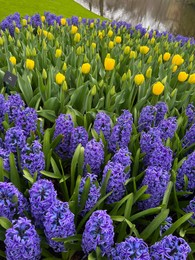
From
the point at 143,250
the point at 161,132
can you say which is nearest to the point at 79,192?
the point at 143,250

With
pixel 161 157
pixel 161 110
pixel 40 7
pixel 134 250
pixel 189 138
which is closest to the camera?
pixel 134 250

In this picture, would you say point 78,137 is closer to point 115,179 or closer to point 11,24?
point 115,179

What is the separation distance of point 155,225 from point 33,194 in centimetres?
67

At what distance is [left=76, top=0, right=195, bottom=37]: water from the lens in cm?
1753

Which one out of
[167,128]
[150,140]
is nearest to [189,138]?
[167,128]

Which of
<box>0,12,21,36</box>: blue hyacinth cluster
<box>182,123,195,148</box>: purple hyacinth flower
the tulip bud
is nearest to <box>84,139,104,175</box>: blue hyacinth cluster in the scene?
<box>182,123,195,148</box>: purple hyacinth flower

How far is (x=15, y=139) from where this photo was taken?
1.76 metres

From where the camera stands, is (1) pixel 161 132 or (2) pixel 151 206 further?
(1) pixel 161 132

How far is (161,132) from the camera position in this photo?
214 cm

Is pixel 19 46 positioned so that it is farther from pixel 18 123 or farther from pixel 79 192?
pixel 79 192

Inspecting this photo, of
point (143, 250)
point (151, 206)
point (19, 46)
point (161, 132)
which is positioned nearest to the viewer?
point (143, 250)

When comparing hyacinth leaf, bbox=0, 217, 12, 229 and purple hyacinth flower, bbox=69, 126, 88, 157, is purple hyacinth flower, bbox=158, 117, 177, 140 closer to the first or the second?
purple hyacinth flower, bbox=69, 126, 88, 157

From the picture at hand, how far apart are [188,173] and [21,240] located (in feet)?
3.54

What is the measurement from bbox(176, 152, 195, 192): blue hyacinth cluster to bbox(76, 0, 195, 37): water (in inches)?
646
